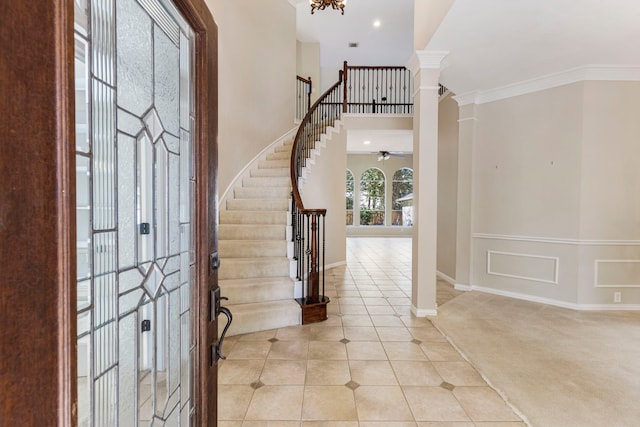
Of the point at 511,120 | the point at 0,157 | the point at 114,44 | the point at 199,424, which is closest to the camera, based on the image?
the point at 0,157

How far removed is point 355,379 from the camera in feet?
7.82

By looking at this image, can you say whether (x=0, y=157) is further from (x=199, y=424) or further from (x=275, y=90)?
(x=275, y=90)

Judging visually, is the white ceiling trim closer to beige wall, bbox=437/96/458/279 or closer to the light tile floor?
beige wall, bbox=437/96/458/279

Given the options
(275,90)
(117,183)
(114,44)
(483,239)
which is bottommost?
(483,239)

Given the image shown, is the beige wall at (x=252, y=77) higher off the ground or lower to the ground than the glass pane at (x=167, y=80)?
higher

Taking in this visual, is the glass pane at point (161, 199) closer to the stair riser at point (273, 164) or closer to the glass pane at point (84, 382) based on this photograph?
the glass pane at point (84, 382)

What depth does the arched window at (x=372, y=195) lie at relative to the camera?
42.7 feet

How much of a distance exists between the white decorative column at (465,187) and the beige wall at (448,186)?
0.39 ft

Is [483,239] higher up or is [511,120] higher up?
[511,120]

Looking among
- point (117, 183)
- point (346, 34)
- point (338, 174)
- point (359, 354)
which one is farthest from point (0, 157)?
point (346, 34)

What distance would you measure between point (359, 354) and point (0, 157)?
9.34ft

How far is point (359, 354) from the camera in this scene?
2.78m

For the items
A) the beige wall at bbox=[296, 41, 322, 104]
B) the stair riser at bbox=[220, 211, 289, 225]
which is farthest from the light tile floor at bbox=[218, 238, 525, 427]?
the beige wall at bbox=[296, 41, 322, 104]

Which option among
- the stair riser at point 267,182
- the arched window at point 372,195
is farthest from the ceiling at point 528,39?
the arched window at point 372,195
